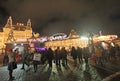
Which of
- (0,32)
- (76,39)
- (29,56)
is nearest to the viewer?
(29,56)

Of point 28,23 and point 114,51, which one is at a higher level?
point 28,23

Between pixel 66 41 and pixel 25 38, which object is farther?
pixel 25 38

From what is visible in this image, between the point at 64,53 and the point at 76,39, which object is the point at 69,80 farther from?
the point at 76,39

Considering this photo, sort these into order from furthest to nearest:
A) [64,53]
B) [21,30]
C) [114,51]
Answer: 1. [21,30]
2. [114,51]
3. [64,53]

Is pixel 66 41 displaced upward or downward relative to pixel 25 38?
downward

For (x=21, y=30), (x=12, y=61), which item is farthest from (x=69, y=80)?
(x=21, y=30)

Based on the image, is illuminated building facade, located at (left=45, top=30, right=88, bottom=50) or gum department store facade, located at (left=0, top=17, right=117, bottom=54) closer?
gum department store facade, located at (left=0, top=17, right=117, bottom=54)

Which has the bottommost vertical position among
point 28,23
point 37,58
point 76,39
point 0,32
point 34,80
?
point 34,80

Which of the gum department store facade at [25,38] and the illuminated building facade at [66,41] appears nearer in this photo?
the gum department store facade at [25,38]

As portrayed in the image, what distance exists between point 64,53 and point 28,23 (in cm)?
12079

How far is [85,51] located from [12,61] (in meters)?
9.45

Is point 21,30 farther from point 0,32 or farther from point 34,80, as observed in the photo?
point 34,80

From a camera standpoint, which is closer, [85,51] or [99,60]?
[99,60]

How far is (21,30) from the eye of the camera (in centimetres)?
12788
